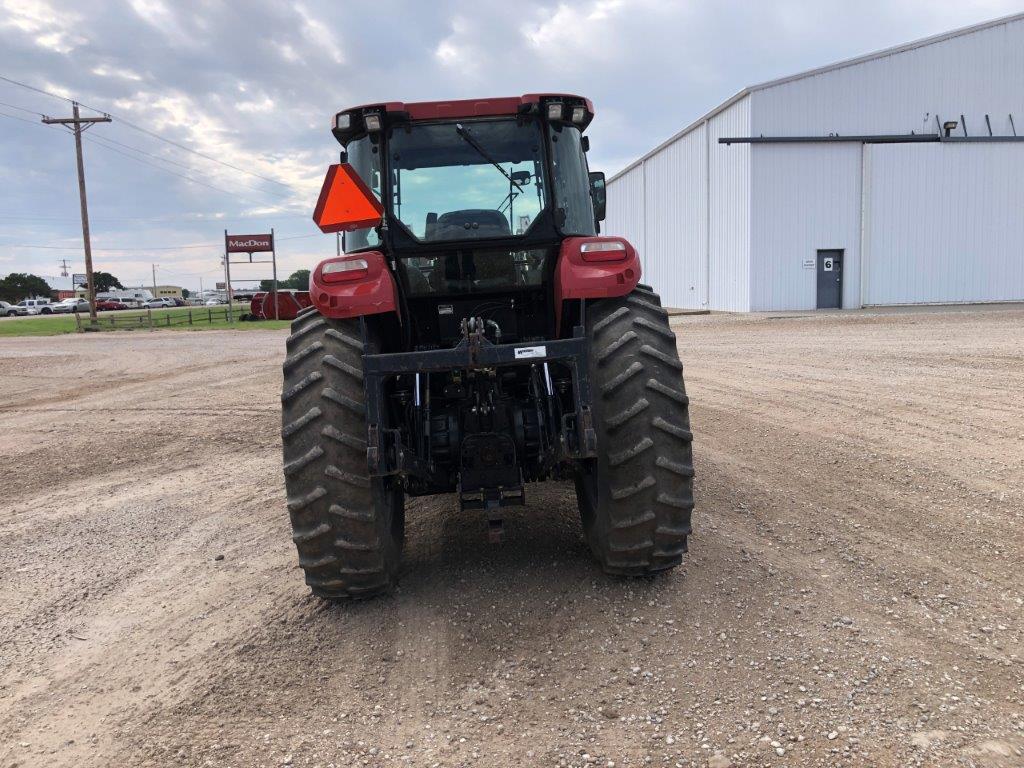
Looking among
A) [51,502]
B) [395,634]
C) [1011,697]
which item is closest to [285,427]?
[395,634]

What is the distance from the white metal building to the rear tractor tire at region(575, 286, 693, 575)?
2294 centimetres

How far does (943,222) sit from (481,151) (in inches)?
1075

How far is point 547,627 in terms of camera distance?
3.42 meters

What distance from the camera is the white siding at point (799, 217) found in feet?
80.7

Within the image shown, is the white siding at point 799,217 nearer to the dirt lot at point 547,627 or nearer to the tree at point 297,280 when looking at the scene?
the dirt lot at point 547,627

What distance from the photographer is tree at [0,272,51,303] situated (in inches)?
3174

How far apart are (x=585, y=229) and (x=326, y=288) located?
155cm

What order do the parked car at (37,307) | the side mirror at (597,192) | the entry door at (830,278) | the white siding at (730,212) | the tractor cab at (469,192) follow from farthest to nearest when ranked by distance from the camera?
the parked car at (37,307), the entry door at (830,278), the white siding at (730,212), the side mirror at (597,192), the tractor cab at (469,192)

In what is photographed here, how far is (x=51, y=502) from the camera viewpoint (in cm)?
592

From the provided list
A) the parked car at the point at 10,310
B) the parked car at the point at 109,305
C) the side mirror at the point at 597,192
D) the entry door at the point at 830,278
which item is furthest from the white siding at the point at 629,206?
the parked car at the point at 10,310

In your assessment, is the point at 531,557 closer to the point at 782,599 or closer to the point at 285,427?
the point at 782,599

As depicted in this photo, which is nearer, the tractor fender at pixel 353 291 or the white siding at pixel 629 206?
the tractor fender at pixel 353 291

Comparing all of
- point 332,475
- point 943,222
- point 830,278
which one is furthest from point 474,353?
point 943,222

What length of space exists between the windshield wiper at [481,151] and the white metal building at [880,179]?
73.8 ft
